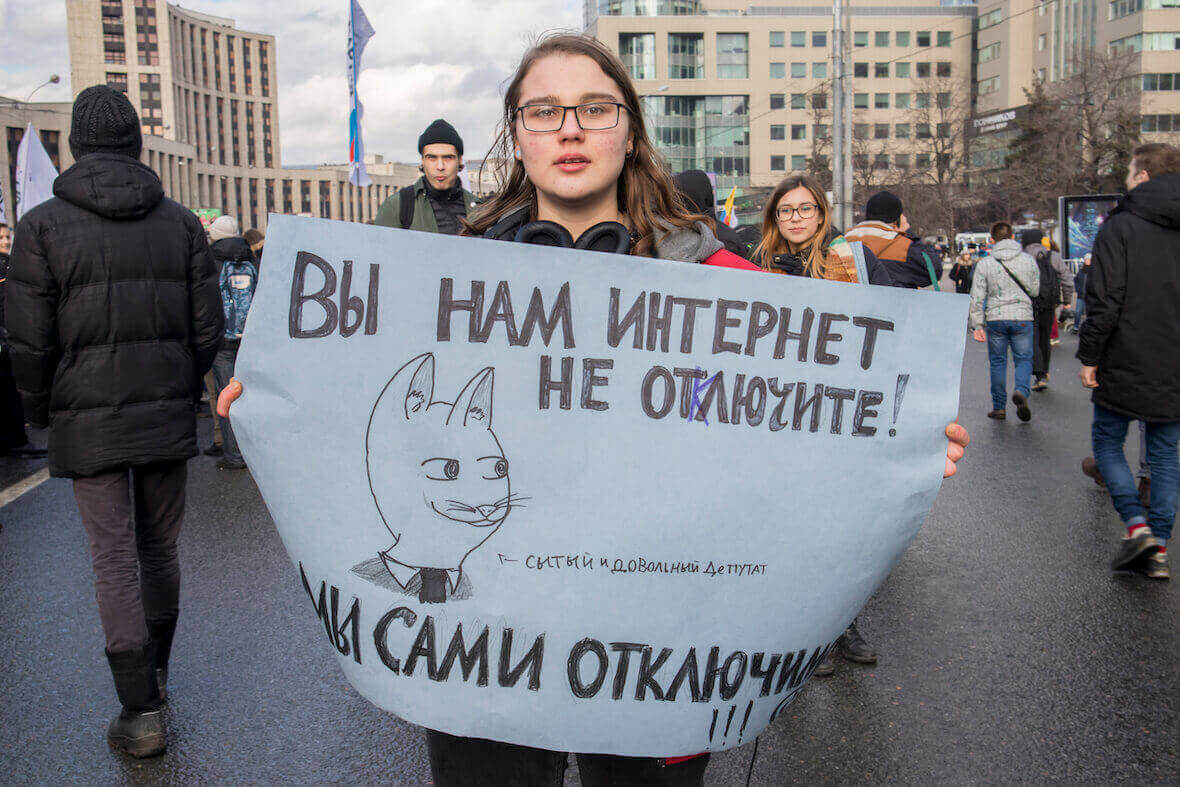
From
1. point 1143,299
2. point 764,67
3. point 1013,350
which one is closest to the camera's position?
point 1143,299

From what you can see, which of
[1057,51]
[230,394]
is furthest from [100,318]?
[1057,51]

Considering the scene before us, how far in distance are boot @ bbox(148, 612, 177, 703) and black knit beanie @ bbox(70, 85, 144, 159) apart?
1611 mm

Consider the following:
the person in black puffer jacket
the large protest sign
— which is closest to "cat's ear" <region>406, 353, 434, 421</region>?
the large protest sign

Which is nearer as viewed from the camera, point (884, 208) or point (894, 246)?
point (894, 246)

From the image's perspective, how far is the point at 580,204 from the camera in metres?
1.84

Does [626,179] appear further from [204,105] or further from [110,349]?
[204,105]

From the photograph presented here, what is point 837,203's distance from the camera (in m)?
24.1

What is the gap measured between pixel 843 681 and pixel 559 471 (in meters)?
2.53

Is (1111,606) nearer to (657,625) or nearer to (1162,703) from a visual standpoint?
(1162,703)

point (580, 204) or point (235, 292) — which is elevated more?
point (580, 204)

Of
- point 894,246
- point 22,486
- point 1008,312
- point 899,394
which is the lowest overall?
point 22,486

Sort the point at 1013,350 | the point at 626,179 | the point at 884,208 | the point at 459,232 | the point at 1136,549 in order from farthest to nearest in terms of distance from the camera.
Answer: the point at 1013,350
the point at 884,208
the point at 1136,549
the point at 459,232
the point at 626,179

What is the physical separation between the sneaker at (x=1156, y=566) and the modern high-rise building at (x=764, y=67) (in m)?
80.5

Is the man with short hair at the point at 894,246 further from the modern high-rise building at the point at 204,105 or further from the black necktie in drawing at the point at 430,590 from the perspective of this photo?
the modern high-rise building at the point at 204,105
